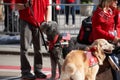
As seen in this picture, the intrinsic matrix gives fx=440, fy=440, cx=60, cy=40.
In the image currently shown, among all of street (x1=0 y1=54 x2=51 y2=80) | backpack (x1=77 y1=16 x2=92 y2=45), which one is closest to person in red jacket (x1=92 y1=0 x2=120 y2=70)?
backpack (x1=77 y1=16 x2=92 y2=45)

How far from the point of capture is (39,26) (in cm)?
827

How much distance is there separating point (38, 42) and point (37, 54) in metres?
0.27

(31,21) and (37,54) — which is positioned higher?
(31,21)

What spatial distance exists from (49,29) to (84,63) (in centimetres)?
248

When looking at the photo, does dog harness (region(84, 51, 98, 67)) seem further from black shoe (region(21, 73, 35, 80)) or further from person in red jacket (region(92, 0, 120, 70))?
black shoe (region(21, 73, 35, 80))

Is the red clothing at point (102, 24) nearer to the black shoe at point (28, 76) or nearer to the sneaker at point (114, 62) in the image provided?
the sneaker at point (114, 62)

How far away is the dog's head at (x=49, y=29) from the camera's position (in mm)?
8227

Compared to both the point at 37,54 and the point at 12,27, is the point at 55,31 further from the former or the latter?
the point at 12,27

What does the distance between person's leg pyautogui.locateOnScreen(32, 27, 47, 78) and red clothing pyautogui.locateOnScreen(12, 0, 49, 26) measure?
0.19m

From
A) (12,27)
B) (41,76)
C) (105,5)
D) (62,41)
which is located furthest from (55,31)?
(12,27)

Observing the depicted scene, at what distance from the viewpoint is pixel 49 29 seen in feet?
27.1

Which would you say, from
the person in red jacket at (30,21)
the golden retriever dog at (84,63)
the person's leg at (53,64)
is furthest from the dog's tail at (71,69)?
the person in red jacket at (30,21)

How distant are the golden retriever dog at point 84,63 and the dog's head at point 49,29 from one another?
2.11 meters

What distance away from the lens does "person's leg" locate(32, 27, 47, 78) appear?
851 centimetres
